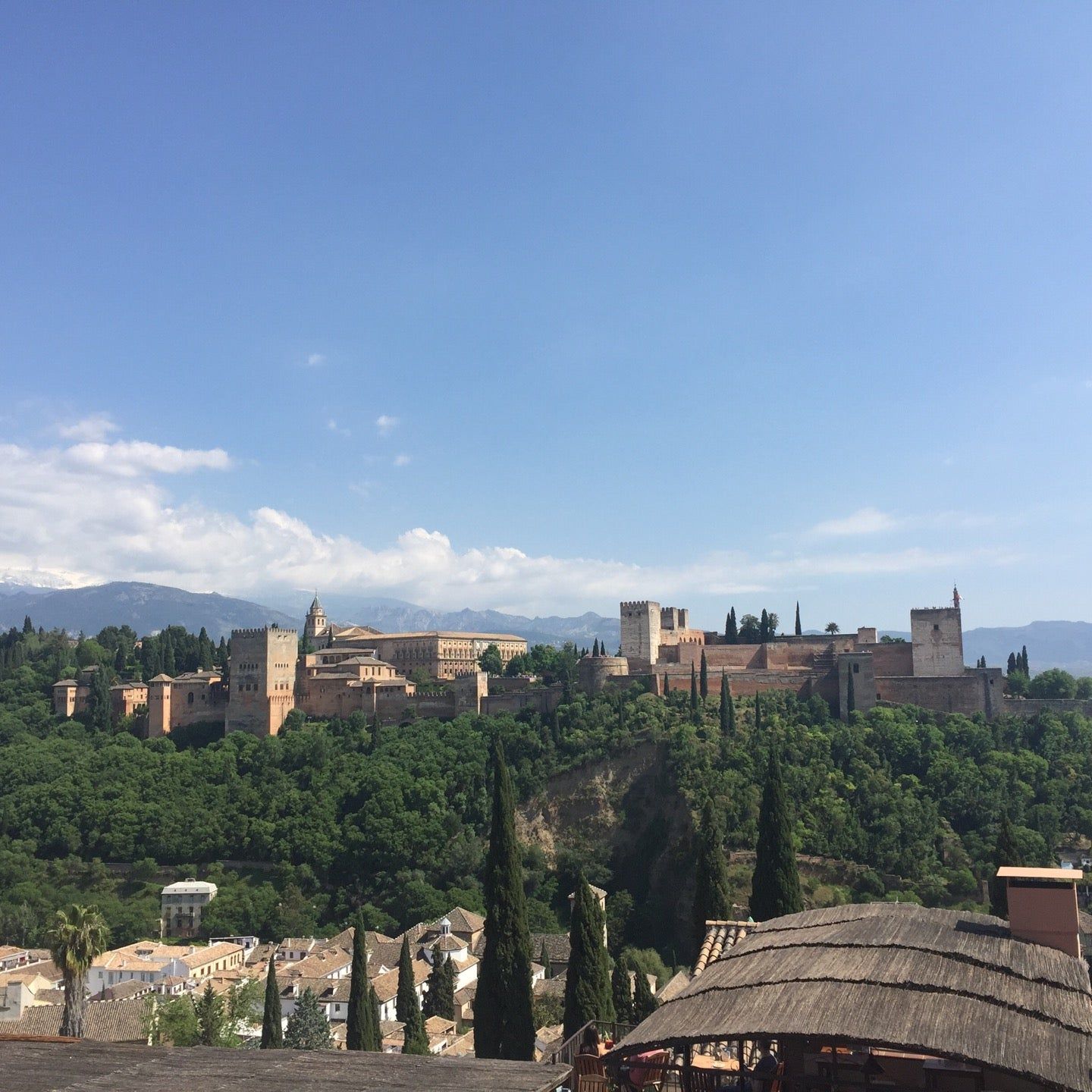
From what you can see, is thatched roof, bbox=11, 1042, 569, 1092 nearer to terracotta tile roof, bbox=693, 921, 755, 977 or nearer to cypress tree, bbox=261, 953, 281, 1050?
terracotta tile roof, bbox=693, 921, 755, 977

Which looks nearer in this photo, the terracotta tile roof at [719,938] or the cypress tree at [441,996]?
the terracotta tile roof at [719,938]

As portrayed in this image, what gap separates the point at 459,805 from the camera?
53656 millimetres

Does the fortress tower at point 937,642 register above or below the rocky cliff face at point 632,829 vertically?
above

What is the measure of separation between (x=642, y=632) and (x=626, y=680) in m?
5.52

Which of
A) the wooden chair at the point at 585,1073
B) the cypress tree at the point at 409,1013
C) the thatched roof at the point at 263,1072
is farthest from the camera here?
the cypress tree at the point at 409,1013

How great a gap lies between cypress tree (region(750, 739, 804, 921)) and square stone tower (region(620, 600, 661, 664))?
40.0 metres

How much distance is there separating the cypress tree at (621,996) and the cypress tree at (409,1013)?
5.45m

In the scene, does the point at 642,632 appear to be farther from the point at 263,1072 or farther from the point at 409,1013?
the point at 263,1072

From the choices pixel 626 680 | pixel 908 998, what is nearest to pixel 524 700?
pixel 626 680

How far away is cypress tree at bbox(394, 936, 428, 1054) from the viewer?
99.4 feet

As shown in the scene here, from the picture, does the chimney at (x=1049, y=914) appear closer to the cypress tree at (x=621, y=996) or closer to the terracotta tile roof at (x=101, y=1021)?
the cypress tree at (x=621, y=996)

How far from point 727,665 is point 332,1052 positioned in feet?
182

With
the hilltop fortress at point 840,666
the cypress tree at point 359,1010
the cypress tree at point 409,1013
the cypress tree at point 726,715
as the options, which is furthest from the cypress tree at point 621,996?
the hilltop fortress at point 840,666

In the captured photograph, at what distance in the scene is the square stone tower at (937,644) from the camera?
60219 mm
